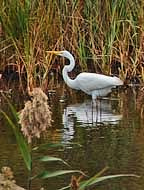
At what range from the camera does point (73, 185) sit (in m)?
2.34

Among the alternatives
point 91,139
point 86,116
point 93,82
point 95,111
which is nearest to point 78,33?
point 93,82

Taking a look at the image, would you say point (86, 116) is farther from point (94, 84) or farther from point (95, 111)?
point (94, 84)

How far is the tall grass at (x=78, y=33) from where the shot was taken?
10.6 meters

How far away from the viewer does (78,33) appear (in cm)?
1122

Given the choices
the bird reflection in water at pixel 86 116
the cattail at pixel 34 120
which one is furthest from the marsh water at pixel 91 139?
the cattail at pixel 34 120

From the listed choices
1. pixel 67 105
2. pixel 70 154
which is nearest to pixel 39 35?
pixel 67 105

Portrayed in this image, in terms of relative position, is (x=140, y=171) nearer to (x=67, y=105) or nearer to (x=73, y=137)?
(x=73, y=137)

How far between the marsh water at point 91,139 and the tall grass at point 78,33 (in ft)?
2.24

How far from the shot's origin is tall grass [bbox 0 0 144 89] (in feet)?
34.7

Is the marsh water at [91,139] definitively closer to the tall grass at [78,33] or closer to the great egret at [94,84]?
the great egret at [94,84]

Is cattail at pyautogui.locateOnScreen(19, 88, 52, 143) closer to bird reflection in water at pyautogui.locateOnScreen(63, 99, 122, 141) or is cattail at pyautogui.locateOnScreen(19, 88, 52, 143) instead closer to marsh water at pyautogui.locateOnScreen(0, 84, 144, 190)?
marsh water at pyautogui.locateOnScreen(0, 84, 144, 190)

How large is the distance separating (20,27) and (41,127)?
8442 mm

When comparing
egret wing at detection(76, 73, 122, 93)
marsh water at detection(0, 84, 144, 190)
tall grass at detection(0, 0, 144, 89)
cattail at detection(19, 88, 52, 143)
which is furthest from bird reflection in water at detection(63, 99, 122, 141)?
cattail at detection(19, 88, 52, 143)

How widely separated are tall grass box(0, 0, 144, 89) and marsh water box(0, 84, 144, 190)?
68cm
